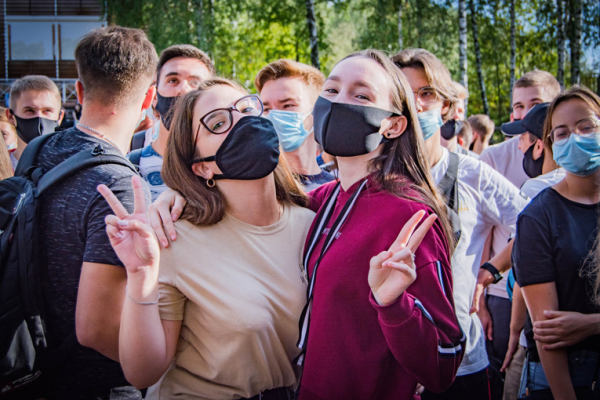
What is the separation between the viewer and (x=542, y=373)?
109 inches

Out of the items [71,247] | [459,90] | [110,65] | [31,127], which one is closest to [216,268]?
[71,247]

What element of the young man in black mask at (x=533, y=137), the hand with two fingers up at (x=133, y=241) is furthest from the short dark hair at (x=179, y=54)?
the young man in black mask at (x=533, y=137)

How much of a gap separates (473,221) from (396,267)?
159 cm

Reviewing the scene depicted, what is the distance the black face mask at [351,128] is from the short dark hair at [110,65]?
1.16m

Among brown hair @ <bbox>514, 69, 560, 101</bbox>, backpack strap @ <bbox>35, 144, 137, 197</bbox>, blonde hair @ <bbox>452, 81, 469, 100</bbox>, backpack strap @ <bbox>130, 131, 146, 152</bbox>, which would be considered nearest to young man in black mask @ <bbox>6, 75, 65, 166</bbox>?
backpack strap @ <bbox>130, 131, 146, 152</bbox>

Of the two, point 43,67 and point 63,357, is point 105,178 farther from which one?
point 43,67

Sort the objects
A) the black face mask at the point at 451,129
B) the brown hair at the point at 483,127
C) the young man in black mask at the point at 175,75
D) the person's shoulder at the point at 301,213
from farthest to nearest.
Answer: the brown hair at the point at 483,127 < the black face mask at the point at 451,129 < the young man in black mask at the point at 175,75 < the person's shoulder at the point at 301,213

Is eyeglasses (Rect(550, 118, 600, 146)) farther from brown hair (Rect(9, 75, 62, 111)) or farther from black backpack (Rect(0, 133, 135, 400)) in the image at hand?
brown hair (Rect(9, 75, 62, 111))

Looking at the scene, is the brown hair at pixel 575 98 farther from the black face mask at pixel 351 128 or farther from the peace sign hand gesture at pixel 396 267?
the peace sign hand gesture at pixel 396 267

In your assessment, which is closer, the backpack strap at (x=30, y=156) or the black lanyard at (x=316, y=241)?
the black lanyard at (x=316, y=241)

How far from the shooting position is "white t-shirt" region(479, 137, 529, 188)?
5203mm

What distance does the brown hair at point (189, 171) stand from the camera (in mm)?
2246

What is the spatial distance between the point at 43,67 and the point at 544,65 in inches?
1013

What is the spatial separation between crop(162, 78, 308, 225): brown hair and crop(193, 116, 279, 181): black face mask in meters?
0.11
